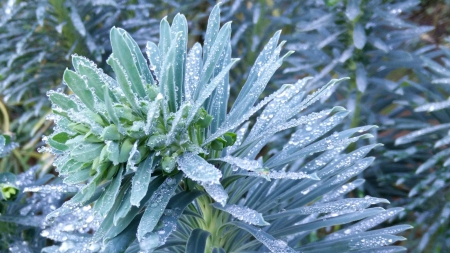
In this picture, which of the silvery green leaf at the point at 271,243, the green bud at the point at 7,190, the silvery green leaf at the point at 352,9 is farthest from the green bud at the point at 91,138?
the silvery green leaf at the point at 352,9

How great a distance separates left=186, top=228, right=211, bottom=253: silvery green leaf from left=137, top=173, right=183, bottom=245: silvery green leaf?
86 mm

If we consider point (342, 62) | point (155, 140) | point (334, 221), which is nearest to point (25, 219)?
point (155, 140)

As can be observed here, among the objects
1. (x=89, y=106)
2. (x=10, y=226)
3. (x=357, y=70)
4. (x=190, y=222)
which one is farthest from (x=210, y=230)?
(x=357, y=70)

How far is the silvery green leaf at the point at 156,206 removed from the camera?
43 centimetres

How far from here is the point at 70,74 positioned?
1.38 feet

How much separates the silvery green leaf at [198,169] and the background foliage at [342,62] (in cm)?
62

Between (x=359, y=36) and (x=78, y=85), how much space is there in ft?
2.56

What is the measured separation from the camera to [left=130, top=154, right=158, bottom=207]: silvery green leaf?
41 cm

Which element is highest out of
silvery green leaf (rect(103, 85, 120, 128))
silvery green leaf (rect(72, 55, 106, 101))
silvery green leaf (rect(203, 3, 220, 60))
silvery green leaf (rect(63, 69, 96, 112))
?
silvery green leaf (rect(203, 3, 220, 60))

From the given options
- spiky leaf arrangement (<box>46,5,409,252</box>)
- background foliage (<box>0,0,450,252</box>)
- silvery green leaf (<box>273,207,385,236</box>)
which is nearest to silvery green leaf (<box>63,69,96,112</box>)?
spiky leaf arrangement (<box>46,5,409,252</box>)

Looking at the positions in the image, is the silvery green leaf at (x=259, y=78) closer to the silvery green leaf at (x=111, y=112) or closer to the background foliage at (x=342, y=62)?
the silvery green leaf at (x=111, y=112)

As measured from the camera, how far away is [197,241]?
1.75 feet

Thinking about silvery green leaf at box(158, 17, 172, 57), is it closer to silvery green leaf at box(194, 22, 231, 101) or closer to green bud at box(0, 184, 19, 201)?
silvery green leaf at box(194, 22, 231, 101)

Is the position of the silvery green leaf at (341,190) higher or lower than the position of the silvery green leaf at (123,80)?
lower
